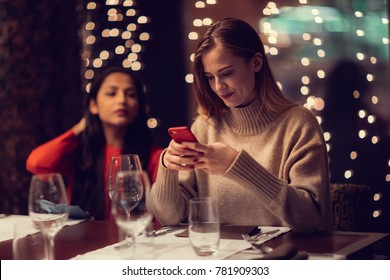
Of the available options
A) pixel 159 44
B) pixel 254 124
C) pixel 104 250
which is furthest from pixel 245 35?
pixel 159 44

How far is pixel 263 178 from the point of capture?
5.28 ft

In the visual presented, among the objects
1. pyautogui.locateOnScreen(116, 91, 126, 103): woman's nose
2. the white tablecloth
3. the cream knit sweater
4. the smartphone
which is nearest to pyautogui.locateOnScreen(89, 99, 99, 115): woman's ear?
pyautogui.locateOnScreen(116, 91, 126, 103): woman's nose

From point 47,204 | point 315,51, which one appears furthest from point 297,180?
point 315,51

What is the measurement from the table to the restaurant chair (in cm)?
43

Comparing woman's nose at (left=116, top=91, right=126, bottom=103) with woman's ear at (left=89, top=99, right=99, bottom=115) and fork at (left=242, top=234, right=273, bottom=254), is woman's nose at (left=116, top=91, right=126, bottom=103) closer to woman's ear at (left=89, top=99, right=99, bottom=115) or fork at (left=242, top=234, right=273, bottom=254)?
woman's ear at (left=89, top=99, right=99, bottom=115)

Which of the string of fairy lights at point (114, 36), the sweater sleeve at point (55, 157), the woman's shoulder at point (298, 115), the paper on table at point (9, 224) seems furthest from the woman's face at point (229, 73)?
the string of fairy lights at point (114, 36)

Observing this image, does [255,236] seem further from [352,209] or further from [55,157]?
[55,157]

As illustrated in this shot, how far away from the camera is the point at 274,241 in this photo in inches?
58.9

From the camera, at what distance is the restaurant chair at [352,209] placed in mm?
1992

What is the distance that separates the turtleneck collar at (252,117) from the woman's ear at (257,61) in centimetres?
11

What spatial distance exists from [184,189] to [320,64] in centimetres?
161

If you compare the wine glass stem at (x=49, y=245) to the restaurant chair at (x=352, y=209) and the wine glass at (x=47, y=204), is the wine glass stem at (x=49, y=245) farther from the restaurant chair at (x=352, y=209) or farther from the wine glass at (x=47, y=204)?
the restaurant chair at (x=352, y=209)

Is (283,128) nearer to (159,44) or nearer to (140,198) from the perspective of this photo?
(140,198)

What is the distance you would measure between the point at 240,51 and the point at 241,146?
0.33 meters
